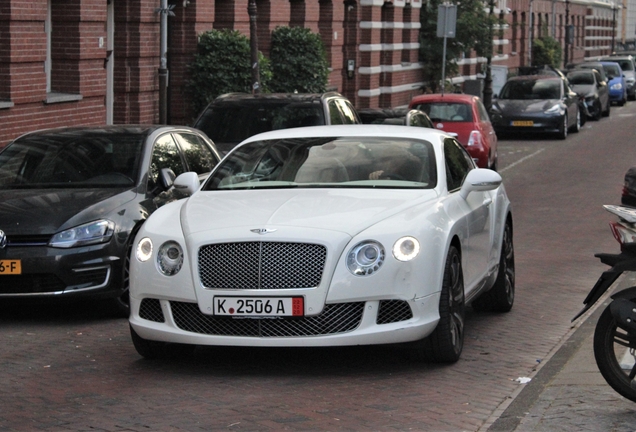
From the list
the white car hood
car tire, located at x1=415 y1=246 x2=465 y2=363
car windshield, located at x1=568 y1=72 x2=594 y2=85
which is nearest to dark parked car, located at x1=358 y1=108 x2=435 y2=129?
the white car hood

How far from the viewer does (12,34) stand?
1861cm

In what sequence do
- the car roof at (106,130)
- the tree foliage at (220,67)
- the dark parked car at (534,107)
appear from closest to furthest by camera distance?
the car roof at (106,130)
the tree foliage at (220,67)
the dark parked car at (534,107)

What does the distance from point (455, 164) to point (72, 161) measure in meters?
3.15

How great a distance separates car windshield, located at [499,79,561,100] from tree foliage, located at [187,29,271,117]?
9782mm

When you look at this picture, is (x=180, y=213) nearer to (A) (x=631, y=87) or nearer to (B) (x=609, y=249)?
(B) (x=609, y=249)

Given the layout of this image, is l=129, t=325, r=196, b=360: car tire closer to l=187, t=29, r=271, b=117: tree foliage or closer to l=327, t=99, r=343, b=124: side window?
l=327, t=99, r=343, b=124: side window

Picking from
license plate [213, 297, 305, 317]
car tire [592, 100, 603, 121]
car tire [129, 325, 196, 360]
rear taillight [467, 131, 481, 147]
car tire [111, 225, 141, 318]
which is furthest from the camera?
car tire [592, 100, 603, 121]

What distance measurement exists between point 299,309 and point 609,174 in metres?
17.1

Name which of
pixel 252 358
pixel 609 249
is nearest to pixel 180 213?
pixel 252 358

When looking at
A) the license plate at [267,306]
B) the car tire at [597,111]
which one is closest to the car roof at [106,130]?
the license plate at [267,306]

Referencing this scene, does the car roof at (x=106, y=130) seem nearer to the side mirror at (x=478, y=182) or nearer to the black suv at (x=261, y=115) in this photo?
the side mirror at (x=478, y=182)

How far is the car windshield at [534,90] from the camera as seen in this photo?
33.3m

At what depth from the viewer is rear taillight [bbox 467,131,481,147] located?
887 inches

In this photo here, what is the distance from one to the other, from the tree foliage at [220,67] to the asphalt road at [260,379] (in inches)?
565
